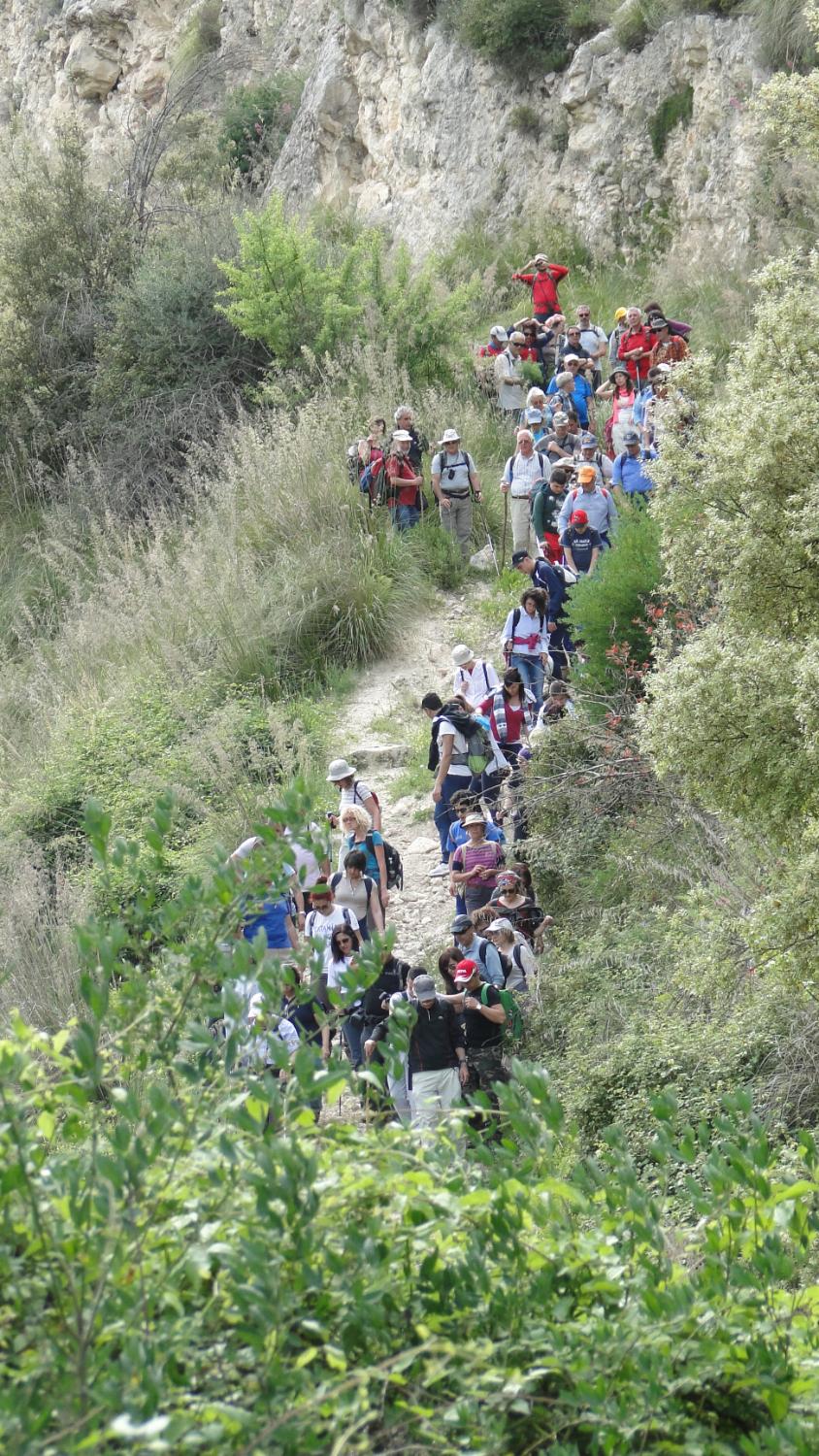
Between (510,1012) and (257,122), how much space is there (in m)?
26.4

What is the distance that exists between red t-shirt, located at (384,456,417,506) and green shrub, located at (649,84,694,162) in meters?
9.02

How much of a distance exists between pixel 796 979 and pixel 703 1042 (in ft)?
7.11

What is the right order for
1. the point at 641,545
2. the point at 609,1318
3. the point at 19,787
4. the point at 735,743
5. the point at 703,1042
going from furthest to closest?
the point at 19,787
the point at 641,545
the point at 703,1042
the point at 735,743
the point at 609,1318

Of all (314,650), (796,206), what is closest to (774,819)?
(314,650)

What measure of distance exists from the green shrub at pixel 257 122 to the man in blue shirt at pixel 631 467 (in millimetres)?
18708

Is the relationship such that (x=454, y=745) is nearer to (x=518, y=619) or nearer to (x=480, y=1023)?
(x=518, y=619)

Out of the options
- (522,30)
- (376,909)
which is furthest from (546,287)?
(376,909)

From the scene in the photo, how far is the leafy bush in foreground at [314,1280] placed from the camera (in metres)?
2.90

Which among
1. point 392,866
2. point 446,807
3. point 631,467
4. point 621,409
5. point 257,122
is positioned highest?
point 257,122

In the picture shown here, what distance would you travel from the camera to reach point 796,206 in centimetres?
1936

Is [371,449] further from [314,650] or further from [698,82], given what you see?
[698,82]

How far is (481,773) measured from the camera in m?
11.5

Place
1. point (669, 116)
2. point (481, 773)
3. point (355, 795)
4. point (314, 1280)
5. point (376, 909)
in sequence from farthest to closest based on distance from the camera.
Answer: point (669, 116), point (481, 773), point (355, 795), point (376, 909), point (314, 1280)

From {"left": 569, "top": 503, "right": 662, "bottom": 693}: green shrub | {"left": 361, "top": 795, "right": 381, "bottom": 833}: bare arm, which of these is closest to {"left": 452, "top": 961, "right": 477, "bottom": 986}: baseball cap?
{"left": 361, "top": 795, "right": 381, "bottom": 833}: bare arm
